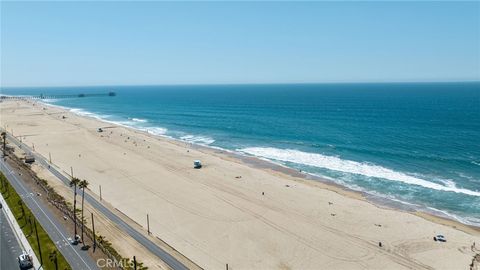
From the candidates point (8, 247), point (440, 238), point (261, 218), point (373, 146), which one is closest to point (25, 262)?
point (8, 247)

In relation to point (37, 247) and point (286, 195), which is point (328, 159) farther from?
point (37, 247)

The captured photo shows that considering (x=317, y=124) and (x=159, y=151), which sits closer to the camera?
(x=159, y=151)

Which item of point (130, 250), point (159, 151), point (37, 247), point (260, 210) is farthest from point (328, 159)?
point (37, 247)

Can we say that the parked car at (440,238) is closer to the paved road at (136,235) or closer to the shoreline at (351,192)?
the shoreline at (351,192)

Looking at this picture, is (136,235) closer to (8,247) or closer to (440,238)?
(8,247)

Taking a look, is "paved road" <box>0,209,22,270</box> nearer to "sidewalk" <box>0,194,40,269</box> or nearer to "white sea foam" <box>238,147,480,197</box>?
"sidewalk" <box>0,194,40,269</box>

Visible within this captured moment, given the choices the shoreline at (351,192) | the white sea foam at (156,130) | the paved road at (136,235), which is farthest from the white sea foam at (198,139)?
the paved road at (136,235)

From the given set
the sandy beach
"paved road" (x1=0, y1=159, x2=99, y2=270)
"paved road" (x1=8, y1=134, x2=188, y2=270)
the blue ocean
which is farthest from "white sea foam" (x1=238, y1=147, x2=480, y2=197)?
"paved road" (x1=0, y1=159, x2=99, y2=270)
